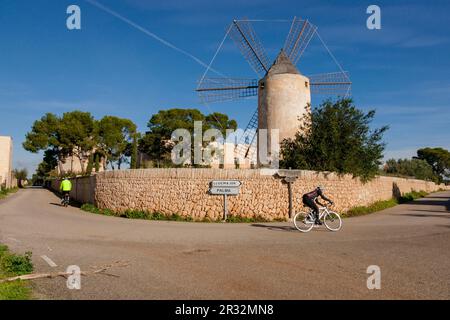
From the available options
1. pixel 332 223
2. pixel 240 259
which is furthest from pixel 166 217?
pixel 240 259

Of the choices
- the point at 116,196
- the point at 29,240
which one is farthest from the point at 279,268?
the point at 116,196

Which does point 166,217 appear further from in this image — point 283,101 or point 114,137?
point 114,137

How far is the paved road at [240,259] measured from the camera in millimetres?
4746

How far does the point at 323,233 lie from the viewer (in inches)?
423

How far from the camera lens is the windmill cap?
2319 centimetres

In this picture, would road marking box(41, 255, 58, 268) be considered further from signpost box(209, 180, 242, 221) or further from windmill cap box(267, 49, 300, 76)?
windmill cap box(267, 49, 300, 76)

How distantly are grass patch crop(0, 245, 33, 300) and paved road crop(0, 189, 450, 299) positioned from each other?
0.65 ft

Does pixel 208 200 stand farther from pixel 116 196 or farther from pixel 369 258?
pixel 369 258

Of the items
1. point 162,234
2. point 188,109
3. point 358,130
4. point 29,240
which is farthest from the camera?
point 188,109

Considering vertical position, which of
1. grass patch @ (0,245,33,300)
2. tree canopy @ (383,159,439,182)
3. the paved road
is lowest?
the paved road

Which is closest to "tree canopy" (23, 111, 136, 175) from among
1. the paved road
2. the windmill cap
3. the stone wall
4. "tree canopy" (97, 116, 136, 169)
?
"tree canopy" (97, 116, 136, 169)

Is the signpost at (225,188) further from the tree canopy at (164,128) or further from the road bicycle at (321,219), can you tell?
the tree canopy at (164,128)

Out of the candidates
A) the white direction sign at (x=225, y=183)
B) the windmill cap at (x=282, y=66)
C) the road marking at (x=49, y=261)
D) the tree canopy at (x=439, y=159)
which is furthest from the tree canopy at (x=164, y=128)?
the tree canopy at (x=439, y=159)
